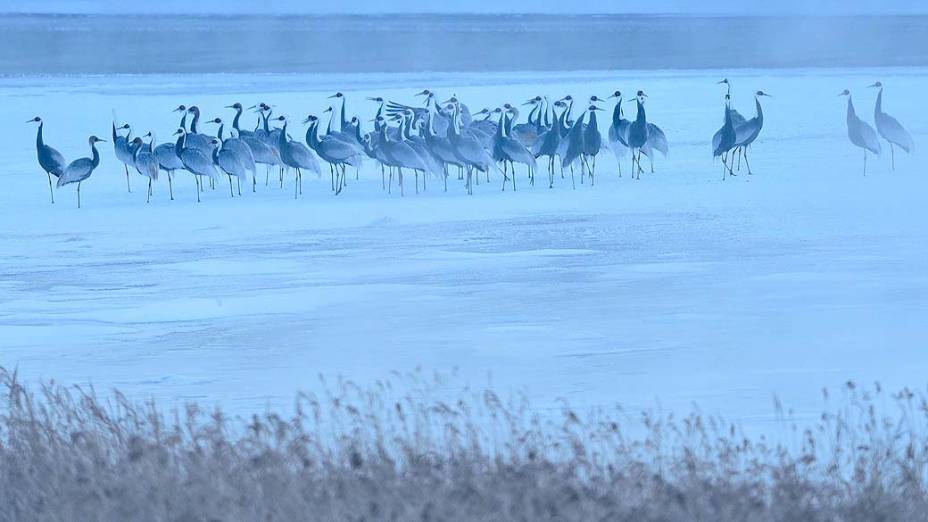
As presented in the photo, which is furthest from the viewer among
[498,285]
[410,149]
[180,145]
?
[180,145]

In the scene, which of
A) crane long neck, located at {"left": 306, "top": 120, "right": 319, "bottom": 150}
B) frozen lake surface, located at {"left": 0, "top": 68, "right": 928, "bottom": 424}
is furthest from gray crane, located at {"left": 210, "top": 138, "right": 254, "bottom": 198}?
crane long neck, located at {"left": 306, "top": 120, "right": 319, "bottom": 150}

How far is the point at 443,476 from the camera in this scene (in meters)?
5.14

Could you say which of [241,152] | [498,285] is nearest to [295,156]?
[241,152]

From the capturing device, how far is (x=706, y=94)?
29.0 metres

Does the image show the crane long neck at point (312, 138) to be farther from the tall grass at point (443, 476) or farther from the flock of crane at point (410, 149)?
the tall grass at point (443, 476)

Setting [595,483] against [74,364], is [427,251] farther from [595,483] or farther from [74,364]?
[595,483]

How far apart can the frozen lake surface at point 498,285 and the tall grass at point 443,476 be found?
106 cm

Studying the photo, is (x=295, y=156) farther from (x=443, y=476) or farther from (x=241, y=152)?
(x=443, y=476)

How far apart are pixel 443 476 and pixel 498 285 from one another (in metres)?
4.83

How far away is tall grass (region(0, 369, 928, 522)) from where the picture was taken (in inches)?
188

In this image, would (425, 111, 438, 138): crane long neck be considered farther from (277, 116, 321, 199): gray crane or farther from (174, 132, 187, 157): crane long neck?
(174, 132, 187, 157): crane long neck

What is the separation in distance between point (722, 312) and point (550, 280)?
1.57m

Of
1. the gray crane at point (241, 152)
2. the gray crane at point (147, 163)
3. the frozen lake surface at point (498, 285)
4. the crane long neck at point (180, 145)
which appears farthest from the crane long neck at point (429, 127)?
the gray crane at point (147, 163)

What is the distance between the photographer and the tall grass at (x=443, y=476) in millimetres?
4785
